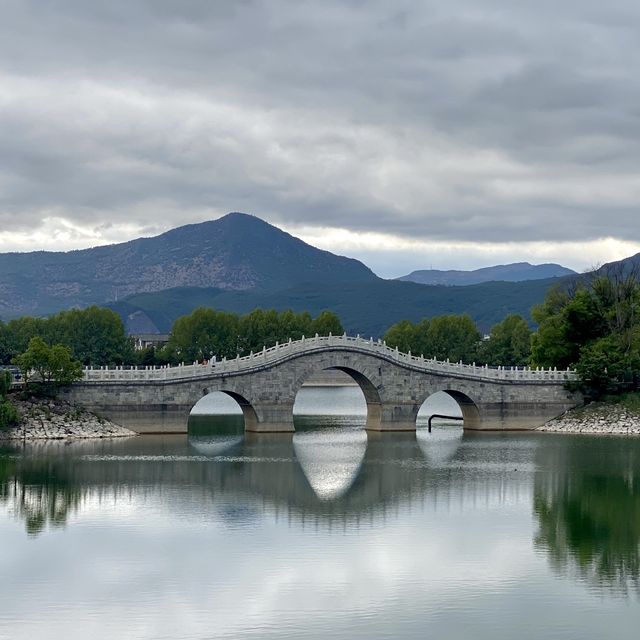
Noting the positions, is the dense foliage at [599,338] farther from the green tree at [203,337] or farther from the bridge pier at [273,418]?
the green tree at [203,337]

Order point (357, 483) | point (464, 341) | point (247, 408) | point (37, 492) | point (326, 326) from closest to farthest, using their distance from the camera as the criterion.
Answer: point (37, 492)
point (357, 483)
point (247, 408)
point (464, 341)
point (326, 326)

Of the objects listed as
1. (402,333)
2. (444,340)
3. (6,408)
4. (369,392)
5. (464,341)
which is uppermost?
(402,333)

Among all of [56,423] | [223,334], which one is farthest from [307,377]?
[223,334]

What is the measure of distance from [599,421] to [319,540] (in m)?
43.8

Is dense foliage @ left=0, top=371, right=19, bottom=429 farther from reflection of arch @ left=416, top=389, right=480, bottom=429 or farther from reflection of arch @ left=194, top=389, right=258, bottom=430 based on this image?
reflection of arch @ left=416, top=389, right=480, bottom=429

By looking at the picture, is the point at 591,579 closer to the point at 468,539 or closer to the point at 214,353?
the point at 468,539

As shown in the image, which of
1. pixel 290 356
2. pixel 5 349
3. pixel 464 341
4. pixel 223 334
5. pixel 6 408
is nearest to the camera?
pixel 6 408

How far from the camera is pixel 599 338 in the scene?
90000mm

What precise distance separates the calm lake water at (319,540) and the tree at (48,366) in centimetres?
544

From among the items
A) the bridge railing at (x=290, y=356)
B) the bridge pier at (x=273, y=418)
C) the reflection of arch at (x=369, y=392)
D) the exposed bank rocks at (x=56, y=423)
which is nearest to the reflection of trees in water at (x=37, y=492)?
the exposed bank rocks at (x=56, y=423)

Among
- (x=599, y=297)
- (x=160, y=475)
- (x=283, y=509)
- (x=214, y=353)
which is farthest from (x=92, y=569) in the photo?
(x=214, y=353)

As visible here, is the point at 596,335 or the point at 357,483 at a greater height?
the point at 596,335

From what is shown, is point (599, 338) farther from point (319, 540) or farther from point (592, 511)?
point (319, 540)

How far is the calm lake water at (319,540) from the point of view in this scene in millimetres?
33625
